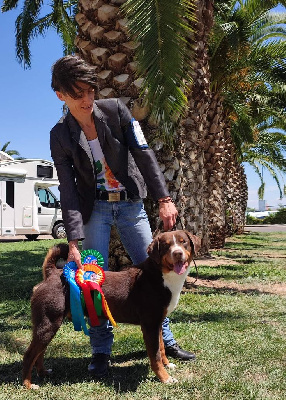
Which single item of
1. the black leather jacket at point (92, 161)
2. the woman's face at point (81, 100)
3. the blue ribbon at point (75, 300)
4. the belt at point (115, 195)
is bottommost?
the blue ribbon at point (75, 300)

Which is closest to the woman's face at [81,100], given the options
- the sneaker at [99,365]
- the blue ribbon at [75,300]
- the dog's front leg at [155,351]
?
the blue ribbon at [75,300]

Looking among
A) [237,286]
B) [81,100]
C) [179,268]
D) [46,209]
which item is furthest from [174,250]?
[46,209]

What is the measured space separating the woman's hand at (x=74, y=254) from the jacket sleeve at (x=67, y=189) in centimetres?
5

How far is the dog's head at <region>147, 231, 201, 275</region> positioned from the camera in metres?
3.19

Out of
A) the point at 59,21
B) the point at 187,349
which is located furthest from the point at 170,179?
the point at 59,21

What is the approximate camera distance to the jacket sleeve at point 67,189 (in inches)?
136

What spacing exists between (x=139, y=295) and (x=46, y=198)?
688 inches

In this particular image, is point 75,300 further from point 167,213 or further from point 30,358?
point 167,213

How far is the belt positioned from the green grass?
138 cm

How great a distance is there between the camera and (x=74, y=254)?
3.39 meters

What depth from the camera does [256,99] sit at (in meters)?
17.0

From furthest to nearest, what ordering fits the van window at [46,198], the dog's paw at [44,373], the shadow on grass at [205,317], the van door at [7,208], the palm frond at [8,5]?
the van window at [46,198], the van door at [7,208], the palm frond at [8,5], the shadow on grass at [205,317], the dog's paw at [44,373]

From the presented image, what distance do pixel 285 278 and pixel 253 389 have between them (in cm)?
556

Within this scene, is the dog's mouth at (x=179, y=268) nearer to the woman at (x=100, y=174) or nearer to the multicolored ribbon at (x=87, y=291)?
the woman at (x=100, y=174)
